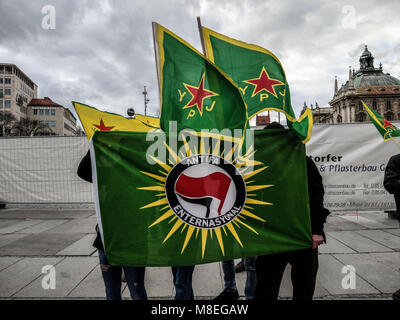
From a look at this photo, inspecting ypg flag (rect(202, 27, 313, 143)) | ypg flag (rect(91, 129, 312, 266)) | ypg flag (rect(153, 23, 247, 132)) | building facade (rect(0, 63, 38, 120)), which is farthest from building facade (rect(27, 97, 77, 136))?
ypg flag (rect(153, 23, 247, 132))

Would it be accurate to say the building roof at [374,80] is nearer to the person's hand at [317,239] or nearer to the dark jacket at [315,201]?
the dark jacket at [315,201]

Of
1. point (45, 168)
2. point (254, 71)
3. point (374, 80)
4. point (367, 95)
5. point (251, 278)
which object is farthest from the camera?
point (374, 80)

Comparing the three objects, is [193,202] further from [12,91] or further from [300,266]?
[12,91]

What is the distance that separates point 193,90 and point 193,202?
97cm

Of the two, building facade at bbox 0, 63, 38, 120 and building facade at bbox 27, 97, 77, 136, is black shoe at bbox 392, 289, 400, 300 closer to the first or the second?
building facade at bbox 0, 63, 38, 120

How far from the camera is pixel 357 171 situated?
6.30 m

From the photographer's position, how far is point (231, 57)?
3.04 metres

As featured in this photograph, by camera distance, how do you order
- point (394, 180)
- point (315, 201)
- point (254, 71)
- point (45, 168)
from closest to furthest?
point (315, 201) < point (394, 180) < point (254, 71) < point (45, 168)

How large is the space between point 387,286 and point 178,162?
3.29 meters

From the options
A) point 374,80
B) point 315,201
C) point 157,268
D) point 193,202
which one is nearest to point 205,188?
point 193,202

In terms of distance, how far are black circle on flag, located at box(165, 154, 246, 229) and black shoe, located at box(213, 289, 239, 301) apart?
4.52 ft
